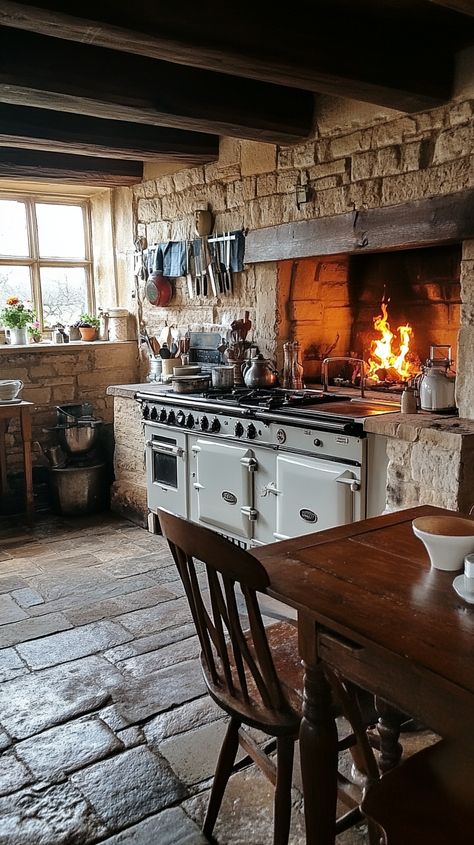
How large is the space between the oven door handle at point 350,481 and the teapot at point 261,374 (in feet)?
3.78

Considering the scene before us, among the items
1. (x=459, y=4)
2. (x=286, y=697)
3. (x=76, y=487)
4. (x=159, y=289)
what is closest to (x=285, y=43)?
(x=459, y=4)

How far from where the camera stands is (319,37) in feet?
9.28

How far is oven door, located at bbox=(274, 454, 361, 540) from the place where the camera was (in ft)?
11.2

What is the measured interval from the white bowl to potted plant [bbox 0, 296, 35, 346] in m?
4.52

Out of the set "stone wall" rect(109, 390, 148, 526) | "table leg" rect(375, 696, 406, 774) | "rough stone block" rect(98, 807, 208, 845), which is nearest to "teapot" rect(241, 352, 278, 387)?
"stone wall" rect(109, 390, 148, 526)

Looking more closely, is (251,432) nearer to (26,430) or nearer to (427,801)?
(26,430)

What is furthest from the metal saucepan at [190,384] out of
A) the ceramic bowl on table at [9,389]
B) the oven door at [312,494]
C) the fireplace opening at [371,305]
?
the ceramic bowl on table at [9,389]

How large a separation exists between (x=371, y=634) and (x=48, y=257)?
5.38 meters

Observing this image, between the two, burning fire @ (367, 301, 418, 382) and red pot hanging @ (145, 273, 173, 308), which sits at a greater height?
red pot hanging @ (145, 273, 173, 308)

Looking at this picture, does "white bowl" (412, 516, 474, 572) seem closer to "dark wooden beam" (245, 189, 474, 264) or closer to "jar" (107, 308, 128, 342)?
"dark wooden beam" (245, 189, 474, 264)

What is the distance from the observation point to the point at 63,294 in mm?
6195

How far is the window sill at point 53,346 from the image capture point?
5.39 meters

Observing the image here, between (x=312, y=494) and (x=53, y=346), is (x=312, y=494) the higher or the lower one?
the lower one

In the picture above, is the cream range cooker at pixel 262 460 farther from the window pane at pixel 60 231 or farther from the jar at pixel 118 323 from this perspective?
the window pane at pixel 60 231
